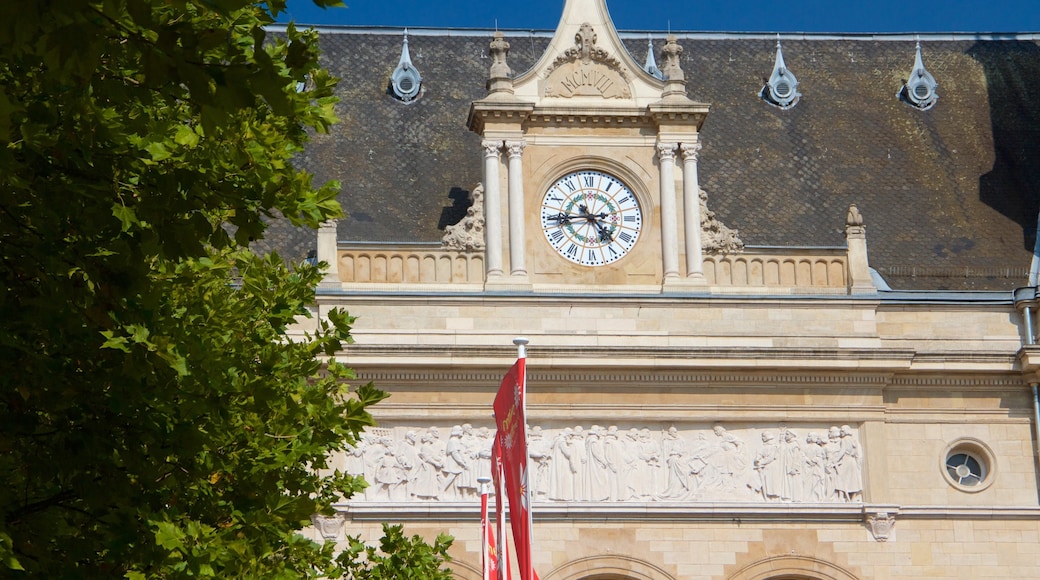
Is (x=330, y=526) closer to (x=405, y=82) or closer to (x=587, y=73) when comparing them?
(x=587, y=73)

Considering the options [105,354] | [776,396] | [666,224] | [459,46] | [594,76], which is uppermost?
[459,46]

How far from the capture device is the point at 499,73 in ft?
123

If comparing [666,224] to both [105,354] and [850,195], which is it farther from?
[105,354]

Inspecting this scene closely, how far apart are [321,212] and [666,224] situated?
20.6 meters

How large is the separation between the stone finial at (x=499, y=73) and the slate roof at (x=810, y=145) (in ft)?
10.5

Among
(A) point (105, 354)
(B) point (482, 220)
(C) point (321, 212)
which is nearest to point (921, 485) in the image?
(B) point (482, 220)

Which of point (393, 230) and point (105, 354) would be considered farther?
point (393, 230)

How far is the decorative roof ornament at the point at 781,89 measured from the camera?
4353 centimetres

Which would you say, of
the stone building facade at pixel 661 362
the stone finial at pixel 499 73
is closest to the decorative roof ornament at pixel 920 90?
the stone building facade at pixel 661 362

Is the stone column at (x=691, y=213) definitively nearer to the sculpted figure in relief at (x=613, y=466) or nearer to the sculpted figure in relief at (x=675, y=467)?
the sculpted figure in relief at (x=675, y=467)

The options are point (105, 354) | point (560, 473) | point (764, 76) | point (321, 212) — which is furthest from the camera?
point (764, 76)

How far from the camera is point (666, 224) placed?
1457 inches

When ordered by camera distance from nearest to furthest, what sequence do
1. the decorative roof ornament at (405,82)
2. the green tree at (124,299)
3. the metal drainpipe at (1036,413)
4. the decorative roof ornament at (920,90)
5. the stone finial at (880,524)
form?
the green tree at (124,299) < the stone finial at (880,524) < the metal drainpipe at (1036,413) < the decorative roof ornament at (405,82) < the decorative roof ornament at (920,90)

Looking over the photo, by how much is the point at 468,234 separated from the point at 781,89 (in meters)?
9.91
